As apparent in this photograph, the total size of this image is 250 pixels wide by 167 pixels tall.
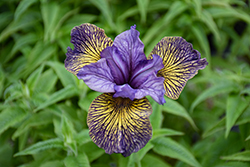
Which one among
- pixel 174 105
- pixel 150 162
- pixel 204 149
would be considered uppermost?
pixel 174 105

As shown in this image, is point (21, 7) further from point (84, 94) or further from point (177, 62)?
point (177, 62)

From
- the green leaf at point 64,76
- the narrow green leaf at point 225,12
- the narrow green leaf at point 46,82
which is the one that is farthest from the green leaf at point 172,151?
the narrow green leaf at point 225,12

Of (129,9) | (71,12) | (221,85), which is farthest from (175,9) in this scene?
(71,12)

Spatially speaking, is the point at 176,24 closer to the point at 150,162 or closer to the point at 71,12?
the point at 71,12

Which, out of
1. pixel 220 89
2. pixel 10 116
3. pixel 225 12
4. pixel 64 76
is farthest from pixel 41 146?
pixel 225 12

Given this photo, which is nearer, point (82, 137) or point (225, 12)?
point (82, 137)

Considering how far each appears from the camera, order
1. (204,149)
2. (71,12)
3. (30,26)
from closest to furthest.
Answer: (204,149)
(71,12)
(30,26)

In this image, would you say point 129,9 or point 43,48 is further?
point 129,9
